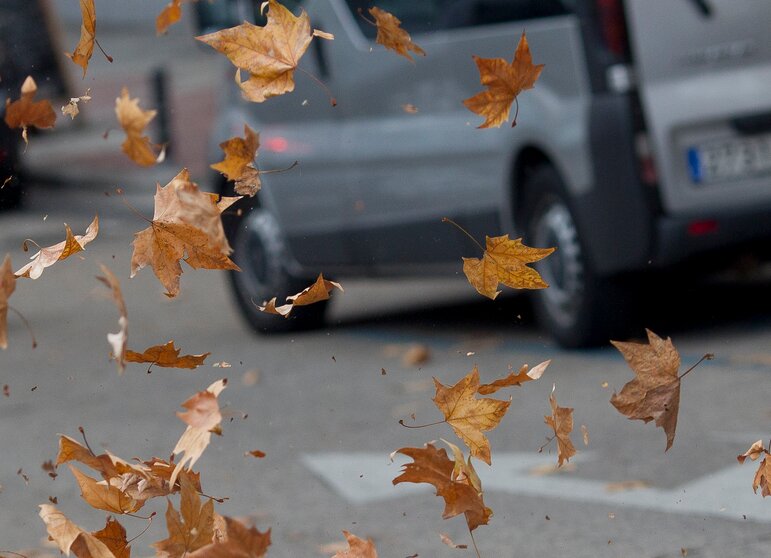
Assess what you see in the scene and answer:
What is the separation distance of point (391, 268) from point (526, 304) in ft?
3.31

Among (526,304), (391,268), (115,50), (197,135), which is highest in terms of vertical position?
(391,268)

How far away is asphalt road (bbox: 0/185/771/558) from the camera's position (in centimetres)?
393

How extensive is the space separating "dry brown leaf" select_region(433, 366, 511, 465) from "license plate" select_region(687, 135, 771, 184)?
349 centimetres

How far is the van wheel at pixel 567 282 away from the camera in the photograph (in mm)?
6484

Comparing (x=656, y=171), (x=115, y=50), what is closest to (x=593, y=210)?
(x=656, y=171)

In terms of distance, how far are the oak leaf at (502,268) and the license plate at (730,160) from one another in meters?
3.41

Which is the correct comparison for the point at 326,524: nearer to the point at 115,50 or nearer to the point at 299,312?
the point at 299,312

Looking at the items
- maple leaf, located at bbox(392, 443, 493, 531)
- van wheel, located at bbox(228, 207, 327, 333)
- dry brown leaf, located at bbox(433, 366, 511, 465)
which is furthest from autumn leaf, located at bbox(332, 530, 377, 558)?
van wheel, located at bbox(228, 207, 327, 333)

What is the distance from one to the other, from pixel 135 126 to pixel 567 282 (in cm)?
391

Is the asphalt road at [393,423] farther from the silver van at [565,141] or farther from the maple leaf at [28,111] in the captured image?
the silver van at [565,141]

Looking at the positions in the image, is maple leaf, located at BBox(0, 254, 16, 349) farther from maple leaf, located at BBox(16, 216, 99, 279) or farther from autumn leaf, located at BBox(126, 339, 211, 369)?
autumn leaf, located at BBox(126, 339, 211, 369)

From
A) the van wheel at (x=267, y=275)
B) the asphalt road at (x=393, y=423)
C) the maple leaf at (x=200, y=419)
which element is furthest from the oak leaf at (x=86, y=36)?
the van wheel at (x=267, y=275)

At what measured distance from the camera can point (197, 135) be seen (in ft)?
83.9

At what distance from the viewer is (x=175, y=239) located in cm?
280
